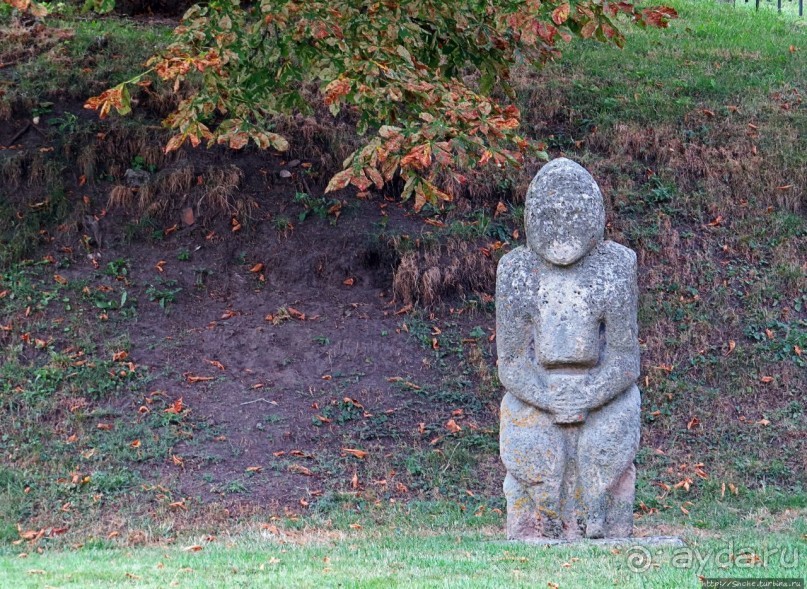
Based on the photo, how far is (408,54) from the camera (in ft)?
31.0

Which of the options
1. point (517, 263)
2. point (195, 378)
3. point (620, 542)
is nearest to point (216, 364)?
point (195, 378)

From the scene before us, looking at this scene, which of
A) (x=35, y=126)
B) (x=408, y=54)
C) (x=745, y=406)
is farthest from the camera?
(x=35, y=126)

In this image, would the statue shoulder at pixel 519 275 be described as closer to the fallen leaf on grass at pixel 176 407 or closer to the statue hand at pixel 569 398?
the statue hand at pixel 569 398

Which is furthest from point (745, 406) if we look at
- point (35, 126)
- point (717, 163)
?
point (35, 126)

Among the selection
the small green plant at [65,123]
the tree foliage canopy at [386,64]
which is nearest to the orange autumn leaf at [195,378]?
the tree foliage canopy at [386,64]

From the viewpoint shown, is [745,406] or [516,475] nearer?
[516,475]

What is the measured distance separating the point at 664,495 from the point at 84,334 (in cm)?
580

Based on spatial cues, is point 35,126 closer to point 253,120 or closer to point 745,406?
→ point 253,120

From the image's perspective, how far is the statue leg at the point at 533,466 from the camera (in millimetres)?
7066

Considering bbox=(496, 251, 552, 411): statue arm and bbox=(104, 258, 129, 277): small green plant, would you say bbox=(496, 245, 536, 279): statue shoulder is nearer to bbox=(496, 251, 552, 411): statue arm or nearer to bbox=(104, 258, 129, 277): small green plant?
bbox=(496, 251, 552, 411): statue arm

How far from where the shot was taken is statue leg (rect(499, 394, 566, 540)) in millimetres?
7066

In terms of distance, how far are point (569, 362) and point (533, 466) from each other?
2.23 feet

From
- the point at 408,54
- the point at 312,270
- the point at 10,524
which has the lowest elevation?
the point at 10,524

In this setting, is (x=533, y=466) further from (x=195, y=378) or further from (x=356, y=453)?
(x=195, y=378)
